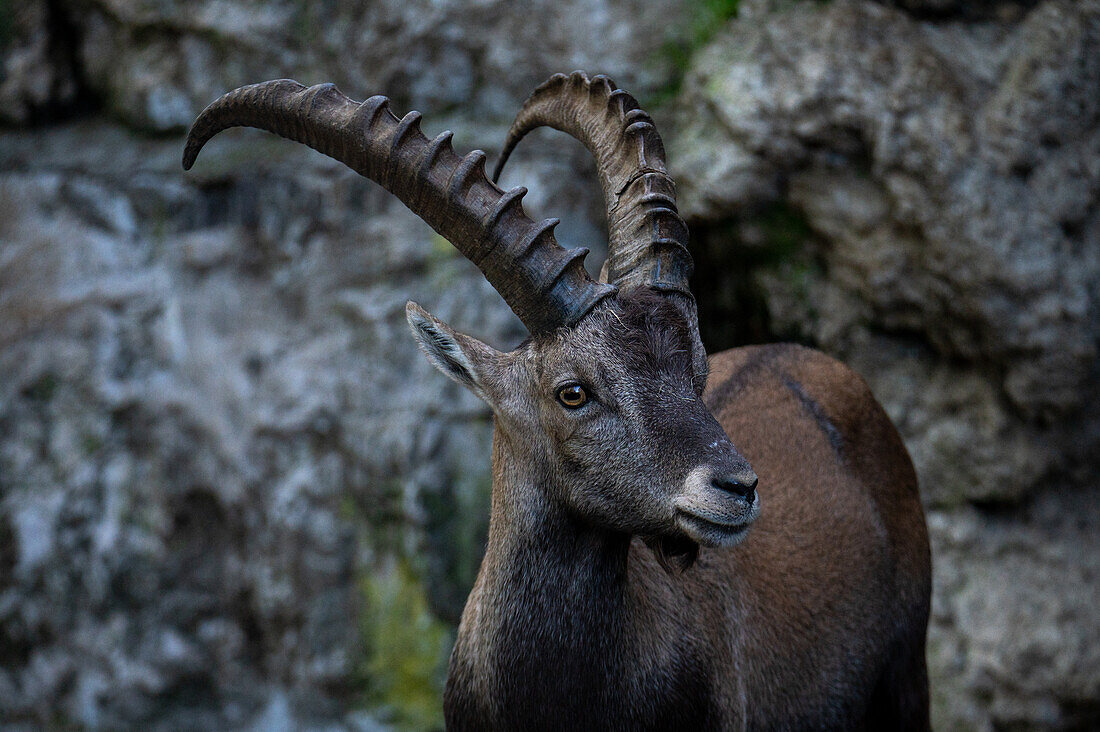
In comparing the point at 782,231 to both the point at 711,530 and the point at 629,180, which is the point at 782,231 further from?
the point at 711,530

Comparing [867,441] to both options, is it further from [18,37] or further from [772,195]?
[18,37]

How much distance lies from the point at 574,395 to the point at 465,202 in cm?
77

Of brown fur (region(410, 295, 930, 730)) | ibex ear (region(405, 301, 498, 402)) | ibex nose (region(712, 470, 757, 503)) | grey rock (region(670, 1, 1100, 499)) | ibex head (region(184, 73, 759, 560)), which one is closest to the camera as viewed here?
ibex nose (region(712, 470, 757, 503))

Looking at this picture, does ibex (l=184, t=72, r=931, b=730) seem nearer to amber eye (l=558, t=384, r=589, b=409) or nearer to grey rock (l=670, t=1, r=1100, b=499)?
amber eye (l=558, t=384, r=589, b=409)

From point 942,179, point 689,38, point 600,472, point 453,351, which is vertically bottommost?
point 600,472

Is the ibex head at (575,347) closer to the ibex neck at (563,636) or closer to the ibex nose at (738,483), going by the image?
the ibex nose at (738,483)

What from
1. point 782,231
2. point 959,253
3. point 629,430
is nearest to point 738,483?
point 629,430

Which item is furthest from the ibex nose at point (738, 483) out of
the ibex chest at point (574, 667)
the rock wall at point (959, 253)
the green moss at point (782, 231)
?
the green moss at point (782, 231)

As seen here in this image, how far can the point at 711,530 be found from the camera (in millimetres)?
3166

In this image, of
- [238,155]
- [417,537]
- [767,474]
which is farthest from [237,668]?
[767,474]

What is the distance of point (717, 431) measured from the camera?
10.7ft

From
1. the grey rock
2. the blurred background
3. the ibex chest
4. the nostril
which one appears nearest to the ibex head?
the nostril

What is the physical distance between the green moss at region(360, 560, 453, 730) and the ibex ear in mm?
3634

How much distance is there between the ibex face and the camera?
3.17 meters
